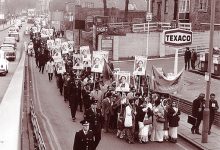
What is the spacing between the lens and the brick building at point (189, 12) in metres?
43.1

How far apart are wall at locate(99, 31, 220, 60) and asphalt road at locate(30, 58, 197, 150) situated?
14.6m

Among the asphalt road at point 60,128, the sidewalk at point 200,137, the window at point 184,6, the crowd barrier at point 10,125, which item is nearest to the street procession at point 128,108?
the asphalt road at point 60,128

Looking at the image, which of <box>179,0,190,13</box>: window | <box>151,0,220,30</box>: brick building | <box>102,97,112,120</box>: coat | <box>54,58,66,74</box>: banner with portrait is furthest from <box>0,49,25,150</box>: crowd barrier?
<box>179,0,190,13</box>: window

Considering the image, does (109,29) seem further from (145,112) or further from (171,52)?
(145,112)

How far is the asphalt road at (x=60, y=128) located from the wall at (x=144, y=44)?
14647 mm

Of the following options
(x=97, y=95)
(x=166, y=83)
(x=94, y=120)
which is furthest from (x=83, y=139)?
(x=166, y=83)

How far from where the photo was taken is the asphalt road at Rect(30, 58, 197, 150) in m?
14.8

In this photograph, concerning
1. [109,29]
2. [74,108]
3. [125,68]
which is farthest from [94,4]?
[74,108]

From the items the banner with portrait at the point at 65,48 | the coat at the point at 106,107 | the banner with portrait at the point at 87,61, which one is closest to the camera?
the coat at the point at 106,107

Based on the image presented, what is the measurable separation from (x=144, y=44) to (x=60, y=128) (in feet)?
81.7

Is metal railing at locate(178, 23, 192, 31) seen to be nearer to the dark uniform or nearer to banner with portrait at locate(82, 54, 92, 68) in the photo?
banner with portrait at locate(82, 54, 92, 68)

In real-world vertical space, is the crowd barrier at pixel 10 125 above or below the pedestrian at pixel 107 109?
above

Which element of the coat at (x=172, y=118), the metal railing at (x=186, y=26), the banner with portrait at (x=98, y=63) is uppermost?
the metal railing at (x=186, y=26)

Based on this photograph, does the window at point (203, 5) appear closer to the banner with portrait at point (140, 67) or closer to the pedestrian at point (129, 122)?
the banner with portrait at point (140, 67)
